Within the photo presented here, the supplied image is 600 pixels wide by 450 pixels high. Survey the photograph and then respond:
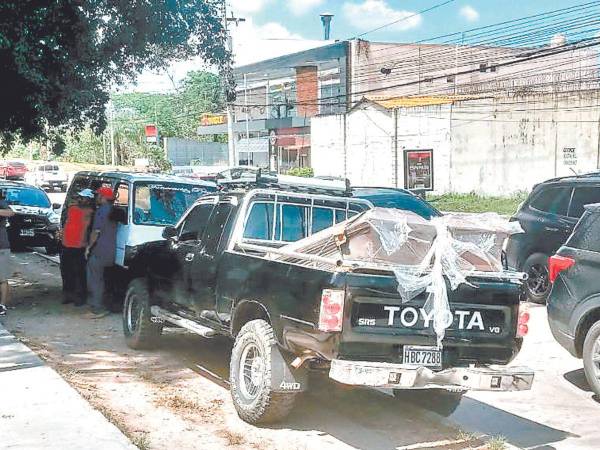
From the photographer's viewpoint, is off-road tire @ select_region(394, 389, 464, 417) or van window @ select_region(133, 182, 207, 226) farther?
van window @ select_region(133, 182, 207, 226)

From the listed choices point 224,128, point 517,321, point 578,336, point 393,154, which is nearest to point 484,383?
point 517,321

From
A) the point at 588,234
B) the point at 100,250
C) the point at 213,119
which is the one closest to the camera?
the point at 588,234

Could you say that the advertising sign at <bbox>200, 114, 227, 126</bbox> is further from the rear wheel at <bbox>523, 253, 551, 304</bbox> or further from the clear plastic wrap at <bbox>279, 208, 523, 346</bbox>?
the clear plastic wrap at <bbox>279, 208, 523, 346</bbox>

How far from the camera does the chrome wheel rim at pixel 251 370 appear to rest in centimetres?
637

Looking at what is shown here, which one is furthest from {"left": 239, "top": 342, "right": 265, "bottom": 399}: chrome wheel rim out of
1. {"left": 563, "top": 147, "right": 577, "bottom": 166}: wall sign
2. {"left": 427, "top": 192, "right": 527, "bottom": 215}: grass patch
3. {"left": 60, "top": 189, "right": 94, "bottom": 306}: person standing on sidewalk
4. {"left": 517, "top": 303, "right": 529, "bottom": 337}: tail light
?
{"left": 563, "top": 147, "right": 577, "bottom": 166}: wall sign

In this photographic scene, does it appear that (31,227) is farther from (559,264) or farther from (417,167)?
(417,167)

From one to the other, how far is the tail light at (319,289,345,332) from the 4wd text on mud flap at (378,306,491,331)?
35cm

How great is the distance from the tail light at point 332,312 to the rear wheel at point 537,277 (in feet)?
24.8

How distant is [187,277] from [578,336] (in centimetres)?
383

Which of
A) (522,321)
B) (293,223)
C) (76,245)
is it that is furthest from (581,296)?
(76,245)

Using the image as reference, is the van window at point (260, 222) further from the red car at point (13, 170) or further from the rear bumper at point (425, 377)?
the red car at point (13, 170)

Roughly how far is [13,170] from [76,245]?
167 feet

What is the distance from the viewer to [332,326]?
571 centimetres

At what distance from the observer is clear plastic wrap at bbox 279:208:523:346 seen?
5.91m
